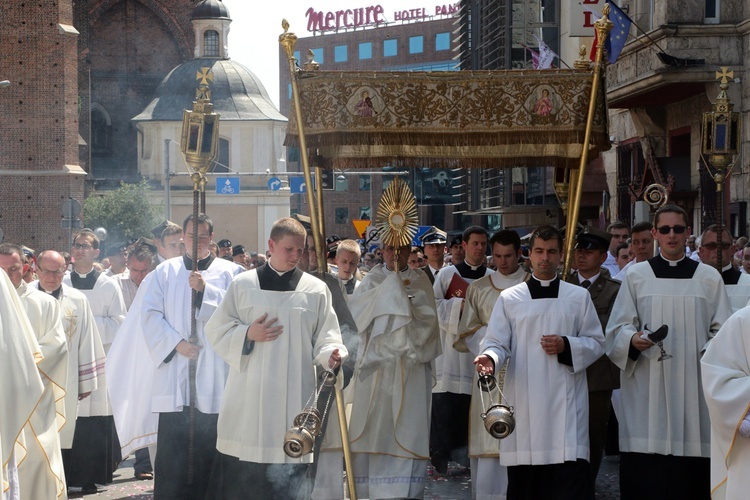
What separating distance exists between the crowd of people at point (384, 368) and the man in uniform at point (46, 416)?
0.04 feet

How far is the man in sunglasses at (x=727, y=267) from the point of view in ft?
29.9

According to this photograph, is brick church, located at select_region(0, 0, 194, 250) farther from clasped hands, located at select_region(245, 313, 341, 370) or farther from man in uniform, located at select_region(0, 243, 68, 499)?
clasped hands, located at select_region(245, 313, 341, 370)

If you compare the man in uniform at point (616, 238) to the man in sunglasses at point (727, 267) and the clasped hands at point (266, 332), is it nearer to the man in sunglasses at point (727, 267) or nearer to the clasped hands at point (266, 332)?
the man in sunglasses at point (727, 267)

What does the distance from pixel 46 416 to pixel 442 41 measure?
79262 millimetres

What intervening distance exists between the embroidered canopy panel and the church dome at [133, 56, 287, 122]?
5093cm

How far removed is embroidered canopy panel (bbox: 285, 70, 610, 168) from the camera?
927 centimetres

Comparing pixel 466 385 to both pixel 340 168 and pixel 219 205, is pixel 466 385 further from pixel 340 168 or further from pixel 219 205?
pixel 219 205

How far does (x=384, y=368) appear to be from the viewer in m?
9.27

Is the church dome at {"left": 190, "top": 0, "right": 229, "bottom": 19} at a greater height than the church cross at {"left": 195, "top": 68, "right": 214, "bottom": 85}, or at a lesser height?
greater

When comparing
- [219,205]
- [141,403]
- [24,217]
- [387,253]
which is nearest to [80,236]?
[141,403]

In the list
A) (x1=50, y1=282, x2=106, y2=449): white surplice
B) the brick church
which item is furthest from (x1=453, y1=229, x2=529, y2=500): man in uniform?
Result: the brick church

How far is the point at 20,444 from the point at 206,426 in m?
Answer: 2.84

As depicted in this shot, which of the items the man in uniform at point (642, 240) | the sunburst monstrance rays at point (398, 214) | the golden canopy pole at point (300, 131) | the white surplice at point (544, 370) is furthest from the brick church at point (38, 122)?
the white surplice at point (544, 370)

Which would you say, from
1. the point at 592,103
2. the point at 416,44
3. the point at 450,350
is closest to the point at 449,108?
the point at 592,103
